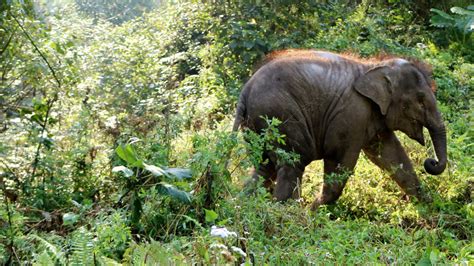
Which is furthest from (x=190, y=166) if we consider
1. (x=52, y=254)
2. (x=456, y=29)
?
(x=456, y=29)

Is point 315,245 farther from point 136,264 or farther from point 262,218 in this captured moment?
point 136,264

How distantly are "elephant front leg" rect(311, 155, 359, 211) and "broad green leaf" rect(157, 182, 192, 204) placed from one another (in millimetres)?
3096

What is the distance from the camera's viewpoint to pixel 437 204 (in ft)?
28.7

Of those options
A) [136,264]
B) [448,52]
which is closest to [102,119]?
[136,264]

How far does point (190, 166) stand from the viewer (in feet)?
22.1

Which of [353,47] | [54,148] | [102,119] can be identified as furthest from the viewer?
[353,47]

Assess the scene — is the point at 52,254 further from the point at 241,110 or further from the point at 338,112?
the point at 338,112

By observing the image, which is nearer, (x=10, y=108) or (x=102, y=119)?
(x=10, y=108)

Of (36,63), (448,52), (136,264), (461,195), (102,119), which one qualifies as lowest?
(448,52)

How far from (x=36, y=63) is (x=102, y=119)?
0.98 m

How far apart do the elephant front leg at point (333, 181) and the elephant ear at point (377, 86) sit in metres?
0.67

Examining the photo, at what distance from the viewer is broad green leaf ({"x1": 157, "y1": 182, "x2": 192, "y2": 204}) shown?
5.72 meters

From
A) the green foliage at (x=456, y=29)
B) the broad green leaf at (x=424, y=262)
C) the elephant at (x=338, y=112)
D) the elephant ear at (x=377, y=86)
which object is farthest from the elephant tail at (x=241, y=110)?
the green foliage at (x=456, y=29)

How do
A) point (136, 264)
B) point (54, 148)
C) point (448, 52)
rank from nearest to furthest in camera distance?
1. point (136, 264)
2. point (54, 148)
3. point (448, 52)
